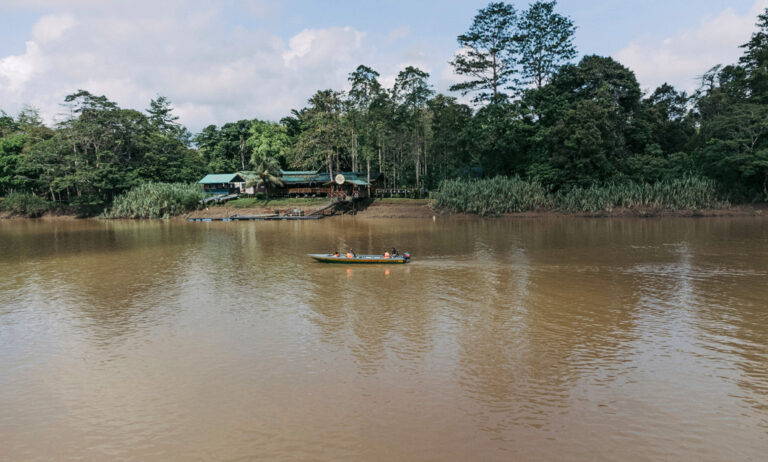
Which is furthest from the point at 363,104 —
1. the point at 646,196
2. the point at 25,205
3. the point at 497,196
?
the point at 25,205

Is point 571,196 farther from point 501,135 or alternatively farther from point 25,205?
point 25,205

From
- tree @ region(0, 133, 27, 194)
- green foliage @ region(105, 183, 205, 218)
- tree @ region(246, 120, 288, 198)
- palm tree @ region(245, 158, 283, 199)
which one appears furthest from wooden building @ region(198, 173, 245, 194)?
tree @ region(0, 133, 27, 194)

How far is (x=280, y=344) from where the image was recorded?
13.8m

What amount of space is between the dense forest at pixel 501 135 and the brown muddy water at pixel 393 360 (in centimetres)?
A: 2949

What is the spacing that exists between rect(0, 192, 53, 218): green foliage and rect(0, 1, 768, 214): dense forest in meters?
0.71

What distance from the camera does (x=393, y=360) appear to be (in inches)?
490

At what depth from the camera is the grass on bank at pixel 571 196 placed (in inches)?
1909

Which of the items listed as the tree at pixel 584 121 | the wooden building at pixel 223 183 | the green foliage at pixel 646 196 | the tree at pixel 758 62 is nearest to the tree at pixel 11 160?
the wooden building at pixel 223 183

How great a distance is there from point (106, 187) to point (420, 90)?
43912 mm

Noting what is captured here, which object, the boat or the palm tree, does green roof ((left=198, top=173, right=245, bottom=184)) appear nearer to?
the palm tree

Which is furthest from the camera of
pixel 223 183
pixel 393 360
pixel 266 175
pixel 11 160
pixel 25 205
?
pixel 223 183

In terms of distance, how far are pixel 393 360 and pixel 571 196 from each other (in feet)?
148

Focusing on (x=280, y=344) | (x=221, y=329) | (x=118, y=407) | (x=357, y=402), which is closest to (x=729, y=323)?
(x=357, y=402)

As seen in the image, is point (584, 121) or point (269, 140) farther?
point (269, 140)
